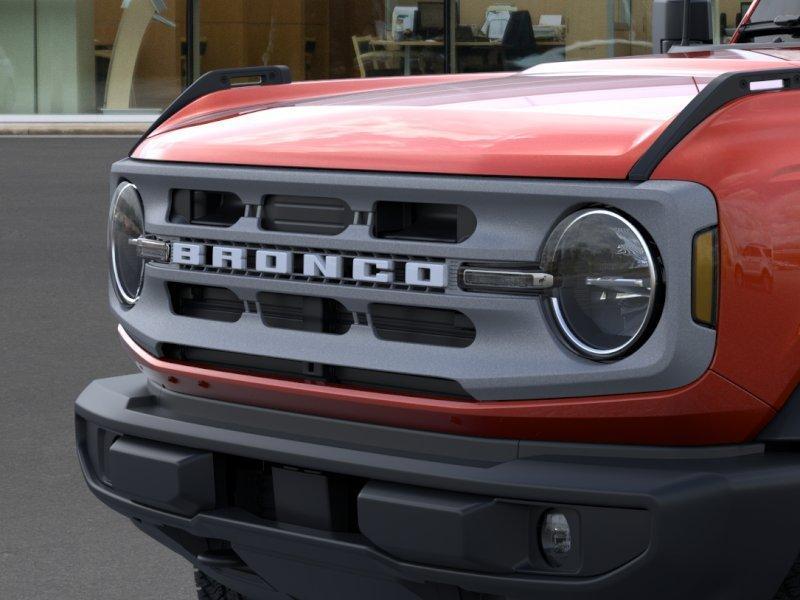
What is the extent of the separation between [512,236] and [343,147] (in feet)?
1.51

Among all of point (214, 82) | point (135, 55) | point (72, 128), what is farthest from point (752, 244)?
point (135, 55)

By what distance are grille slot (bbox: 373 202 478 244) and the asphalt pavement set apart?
177cm

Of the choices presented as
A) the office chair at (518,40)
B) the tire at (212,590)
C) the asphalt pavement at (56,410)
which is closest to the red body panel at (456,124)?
the tire at (212,590)

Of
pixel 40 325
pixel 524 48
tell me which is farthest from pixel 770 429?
pixel 524 48

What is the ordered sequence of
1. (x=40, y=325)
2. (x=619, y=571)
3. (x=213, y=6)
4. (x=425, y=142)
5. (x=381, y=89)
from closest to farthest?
(x=619, y=571) < (x=425, y=142) < (x=381, y=89) < (x=40, y=325) < (x=213, y=6)

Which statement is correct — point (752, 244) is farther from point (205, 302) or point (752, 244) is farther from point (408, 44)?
point (408, 44)

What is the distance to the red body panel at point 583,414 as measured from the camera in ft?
8.16

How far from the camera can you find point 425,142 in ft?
9.05

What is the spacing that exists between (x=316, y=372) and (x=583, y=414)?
59 cm

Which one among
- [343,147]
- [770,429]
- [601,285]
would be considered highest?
[343,147]

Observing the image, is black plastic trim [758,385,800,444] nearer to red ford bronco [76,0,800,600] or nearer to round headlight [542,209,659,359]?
red ford bronco [76,0,800,600]

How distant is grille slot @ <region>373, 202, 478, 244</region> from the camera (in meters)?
2.65

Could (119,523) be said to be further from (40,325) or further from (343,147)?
(40,325)

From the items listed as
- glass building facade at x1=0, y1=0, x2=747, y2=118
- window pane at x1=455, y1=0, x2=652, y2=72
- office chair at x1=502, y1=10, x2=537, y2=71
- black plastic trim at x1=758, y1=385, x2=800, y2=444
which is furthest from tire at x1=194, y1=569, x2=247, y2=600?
office chair at x1=502, y1=10, x2=537, y2=71
